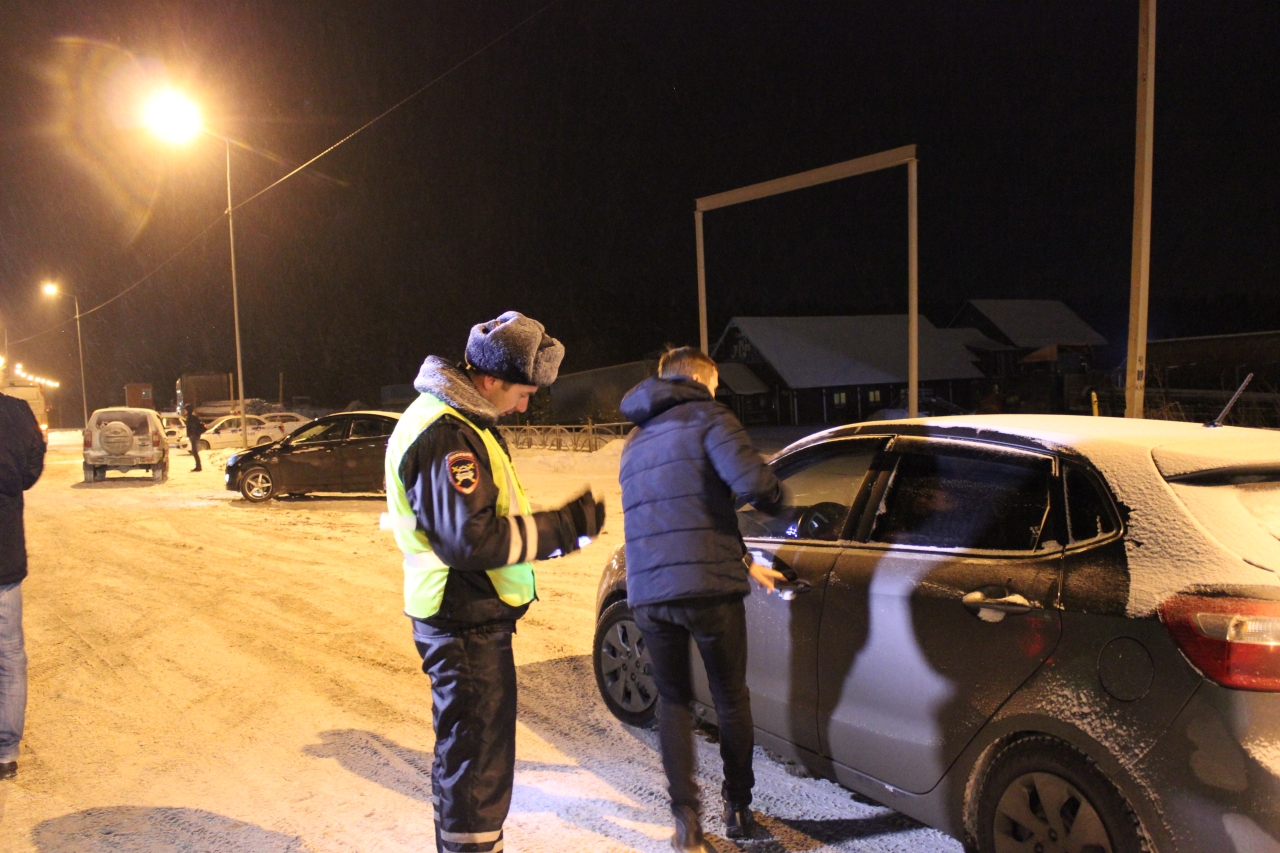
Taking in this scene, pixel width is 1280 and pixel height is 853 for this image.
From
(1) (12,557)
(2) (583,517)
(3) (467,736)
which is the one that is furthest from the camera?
(1) (12,557)

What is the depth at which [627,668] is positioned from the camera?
4.64 m

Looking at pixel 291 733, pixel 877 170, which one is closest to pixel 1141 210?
pixel 877 170

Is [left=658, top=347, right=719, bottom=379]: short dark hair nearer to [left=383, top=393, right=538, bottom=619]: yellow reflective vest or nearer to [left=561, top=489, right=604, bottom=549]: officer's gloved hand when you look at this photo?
[left=561, top=489, right=604, bottom=549]: officer's gloved hand

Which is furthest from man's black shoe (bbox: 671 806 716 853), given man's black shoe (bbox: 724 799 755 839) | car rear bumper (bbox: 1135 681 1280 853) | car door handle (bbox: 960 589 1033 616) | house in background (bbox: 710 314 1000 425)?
→ house in background (bbox: 710 314 1000 425)

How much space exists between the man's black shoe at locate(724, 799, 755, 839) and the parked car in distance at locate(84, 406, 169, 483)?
1975 cm

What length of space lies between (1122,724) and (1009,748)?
0.43m

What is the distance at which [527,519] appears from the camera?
8.66 ft

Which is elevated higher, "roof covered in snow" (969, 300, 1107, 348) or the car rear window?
"roof covered in snow" (969, 300, 1107, 348)

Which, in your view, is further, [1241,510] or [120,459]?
[120,459]

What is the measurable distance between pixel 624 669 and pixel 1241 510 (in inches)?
120

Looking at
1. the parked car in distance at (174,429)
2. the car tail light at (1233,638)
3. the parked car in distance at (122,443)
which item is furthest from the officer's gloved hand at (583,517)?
the parked car in distance at (174,429)

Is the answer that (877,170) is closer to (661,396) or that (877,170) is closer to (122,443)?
(661,396)

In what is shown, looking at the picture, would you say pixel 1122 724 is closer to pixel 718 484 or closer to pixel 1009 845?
pixel 1009 845

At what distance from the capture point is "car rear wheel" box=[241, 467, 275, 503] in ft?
50.1
